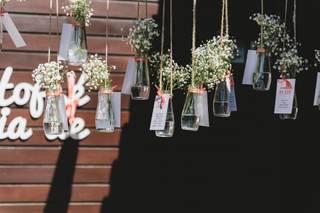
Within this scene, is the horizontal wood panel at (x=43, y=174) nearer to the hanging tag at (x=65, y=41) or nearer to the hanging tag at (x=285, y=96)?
the hanging tag at (x=65, y=41)

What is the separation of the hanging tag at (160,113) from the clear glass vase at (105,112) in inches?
11.0

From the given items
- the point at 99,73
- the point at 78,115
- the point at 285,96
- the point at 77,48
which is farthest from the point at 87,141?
the point at 285,96

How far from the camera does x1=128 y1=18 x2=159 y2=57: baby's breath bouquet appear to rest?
13.4 feet

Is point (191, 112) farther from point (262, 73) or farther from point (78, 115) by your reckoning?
point (78, 115)

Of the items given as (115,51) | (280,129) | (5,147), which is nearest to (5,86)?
(5,147)

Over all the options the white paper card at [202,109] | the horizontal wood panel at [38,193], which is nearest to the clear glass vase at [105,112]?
the white paper card at [202,109]

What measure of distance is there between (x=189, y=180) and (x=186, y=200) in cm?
17

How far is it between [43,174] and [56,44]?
1054mm

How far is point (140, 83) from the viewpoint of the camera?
404 centimetres

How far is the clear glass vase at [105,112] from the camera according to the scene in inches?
156

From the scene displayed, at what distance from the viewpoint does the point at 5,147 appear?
4.77m

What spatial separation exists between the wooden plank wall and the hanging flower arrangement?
997 millimetres

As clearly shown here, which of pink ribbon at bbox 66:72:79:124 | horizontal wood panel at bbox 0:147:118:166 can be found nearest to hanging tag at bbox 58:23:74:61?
pink ribbon at bbox 66:72:79:124

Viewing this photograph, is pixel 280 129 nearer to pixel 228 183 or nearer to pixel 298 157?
pixel 298 157
